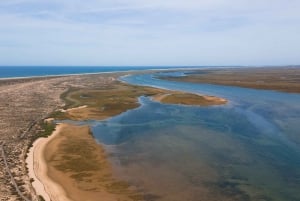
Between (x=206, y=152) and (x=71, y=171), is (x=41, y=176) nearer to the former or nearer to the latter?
(x=71, y=171)

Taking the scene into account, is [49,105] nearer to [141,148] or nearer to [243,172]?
[141,148]

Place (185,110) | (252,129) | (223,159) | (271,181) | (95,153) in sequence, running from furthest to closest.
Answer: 1. (185,110)
2. (252,129)
3. (95,153)
4. (223,159)
5. (271,181)

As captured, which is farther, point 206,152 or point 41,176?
point 206,152

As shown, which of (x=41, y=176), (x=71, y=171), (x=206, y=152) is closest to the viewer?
(x=41, y=176)

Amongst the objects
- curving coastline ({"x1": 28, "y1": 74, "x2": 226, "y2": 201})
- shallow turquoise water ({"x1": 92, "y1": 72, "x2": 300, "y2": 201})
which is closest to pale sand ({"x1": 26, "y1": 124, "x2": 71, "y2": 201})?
curving coastline ({"x1": 28, "y1": 74, "x2": 226, "y2": 201})

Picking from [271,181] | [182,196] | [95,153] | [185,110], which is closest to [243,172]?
[271,181]

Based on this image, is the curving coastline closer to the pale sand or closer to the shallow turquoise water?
the pale sand

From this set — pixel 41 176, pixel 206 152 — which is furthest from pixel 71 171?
pixel 206 152
